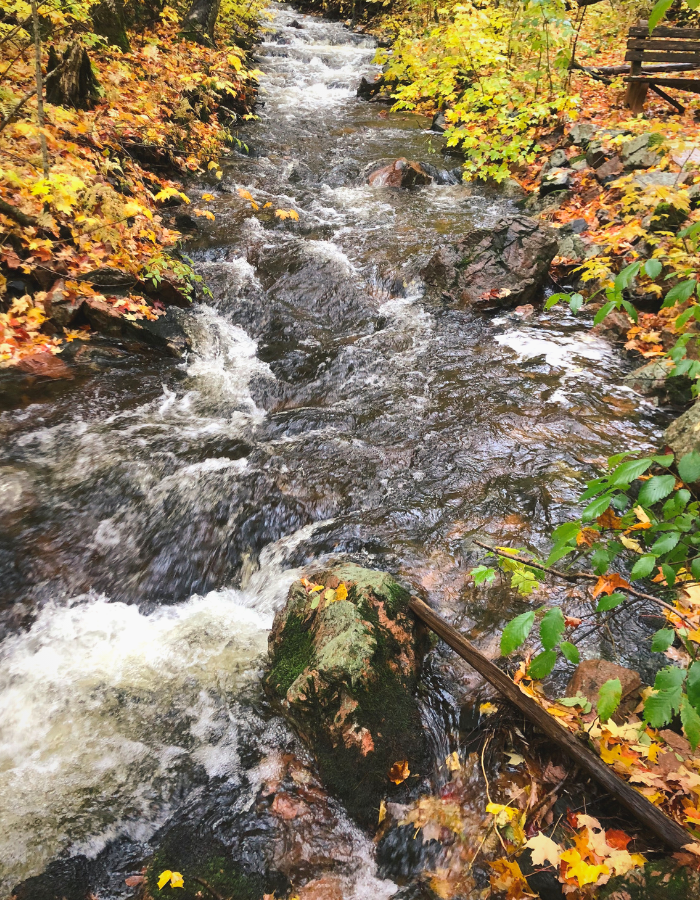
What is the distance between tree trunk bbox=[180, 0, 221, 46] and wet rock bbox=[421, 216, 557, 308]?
9.88m

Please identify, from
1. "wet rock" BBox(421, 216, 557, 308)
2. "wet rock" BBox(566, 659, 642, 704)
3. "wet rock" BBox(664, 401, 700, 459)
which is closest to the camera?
"wet rock" BBox(566, 659, 642, 704)

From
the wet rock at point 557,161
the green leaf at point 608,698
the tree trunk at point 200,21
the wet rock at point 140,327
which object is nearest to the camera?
the green leaf at point 608,698

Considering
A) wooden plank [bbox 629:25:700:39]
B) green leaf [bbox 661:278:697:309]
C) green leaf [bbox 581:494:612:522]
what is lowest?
green leaf [bbox 581:494:612:522]

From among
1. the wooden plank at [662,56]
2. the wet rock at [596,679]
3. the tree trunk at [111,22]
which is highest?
the tree trunk at [111,22]

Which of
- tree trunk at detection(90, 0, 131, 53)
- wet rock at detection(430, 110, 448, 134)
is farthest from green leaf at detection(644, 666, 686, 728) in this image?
wet rock at detection(430, 110, 448, 134)

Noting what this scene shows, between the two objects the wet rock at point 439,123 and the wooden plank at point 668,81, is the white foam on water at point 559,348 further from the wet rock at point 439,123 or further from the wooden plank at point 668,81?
the wet rock at point 439,123

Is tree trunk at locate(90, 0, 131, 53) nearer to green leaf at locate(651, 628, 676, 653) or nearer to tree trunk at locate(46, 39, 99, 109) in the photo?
tree trunk at locate(46, 39, 99, 109)

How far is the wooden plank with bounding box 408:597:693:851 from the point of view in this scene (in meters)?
2.09

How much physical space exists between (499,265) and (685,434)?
400cm

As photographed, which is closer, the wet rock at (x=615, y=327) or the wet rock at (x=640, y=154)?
the wet rock at (x=615, y=327)

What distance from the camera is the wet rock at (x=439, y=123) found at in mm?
12234

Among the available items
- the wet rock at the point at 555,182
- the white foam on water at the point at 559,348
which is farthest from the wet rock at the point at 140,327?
the wet rock at the point at 555,182

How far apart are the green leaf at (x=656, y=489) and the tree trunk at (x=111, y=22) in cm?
1228

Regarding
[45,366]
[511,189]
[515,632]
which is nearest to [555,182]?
[511,189]
